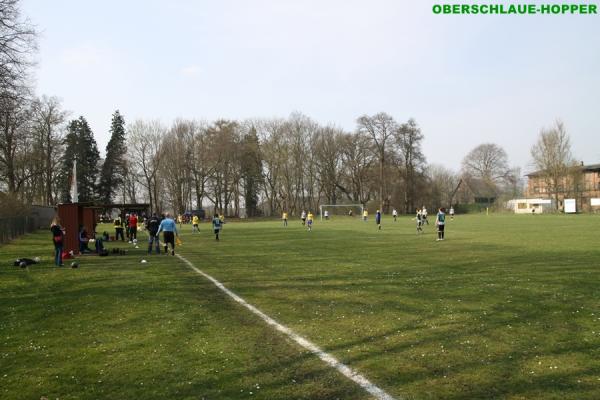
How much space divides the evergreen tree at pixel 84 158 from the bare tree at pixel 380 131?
44.2 m

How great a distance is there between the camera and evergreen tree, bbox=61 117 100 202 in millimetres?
71000

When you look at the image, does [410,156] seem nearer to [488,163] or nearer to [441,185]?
[441,185]

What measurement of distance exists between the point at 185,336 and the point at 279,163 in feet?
236

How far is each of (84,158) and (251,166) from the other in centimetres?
2647

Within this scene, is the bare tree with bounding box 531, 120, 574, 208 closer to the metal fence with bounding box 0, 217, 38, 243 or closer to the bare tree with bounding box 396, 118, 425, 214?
the bare tree with bounding box 396, 118, 425, 214

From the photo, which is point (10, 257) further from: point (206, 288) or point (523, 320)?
point (523, 320)

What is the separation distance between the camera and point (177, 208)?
76.8 m

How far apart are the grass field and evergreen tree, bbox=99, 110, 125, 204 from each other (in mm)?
65217

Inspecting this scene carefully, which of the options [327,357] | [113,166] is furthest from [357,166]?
[327,357]

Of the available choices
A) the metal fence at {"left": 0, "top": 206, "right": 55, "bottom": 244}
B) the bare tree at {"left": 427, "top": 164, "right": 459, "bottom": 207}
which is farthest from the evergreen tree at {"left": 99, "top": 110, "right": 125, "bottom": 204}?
the bare tree at {"left": 427, "top": 164, "right": 459, "bottom": 207}

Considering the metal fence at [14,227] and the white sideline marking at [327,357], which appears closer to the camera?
the white sideline marking at [327,357]

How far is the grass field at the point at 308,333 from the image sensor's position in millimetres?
4734

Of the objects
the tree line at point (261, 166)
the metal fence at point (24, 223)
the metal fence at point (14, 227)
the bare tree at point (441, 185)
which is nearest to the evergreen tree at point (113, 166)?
the tree line at point (261, 166)

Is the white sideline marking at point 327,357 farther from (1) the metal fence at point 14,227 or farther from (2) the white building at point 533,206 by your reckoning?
(2) the white building at point 533,206
